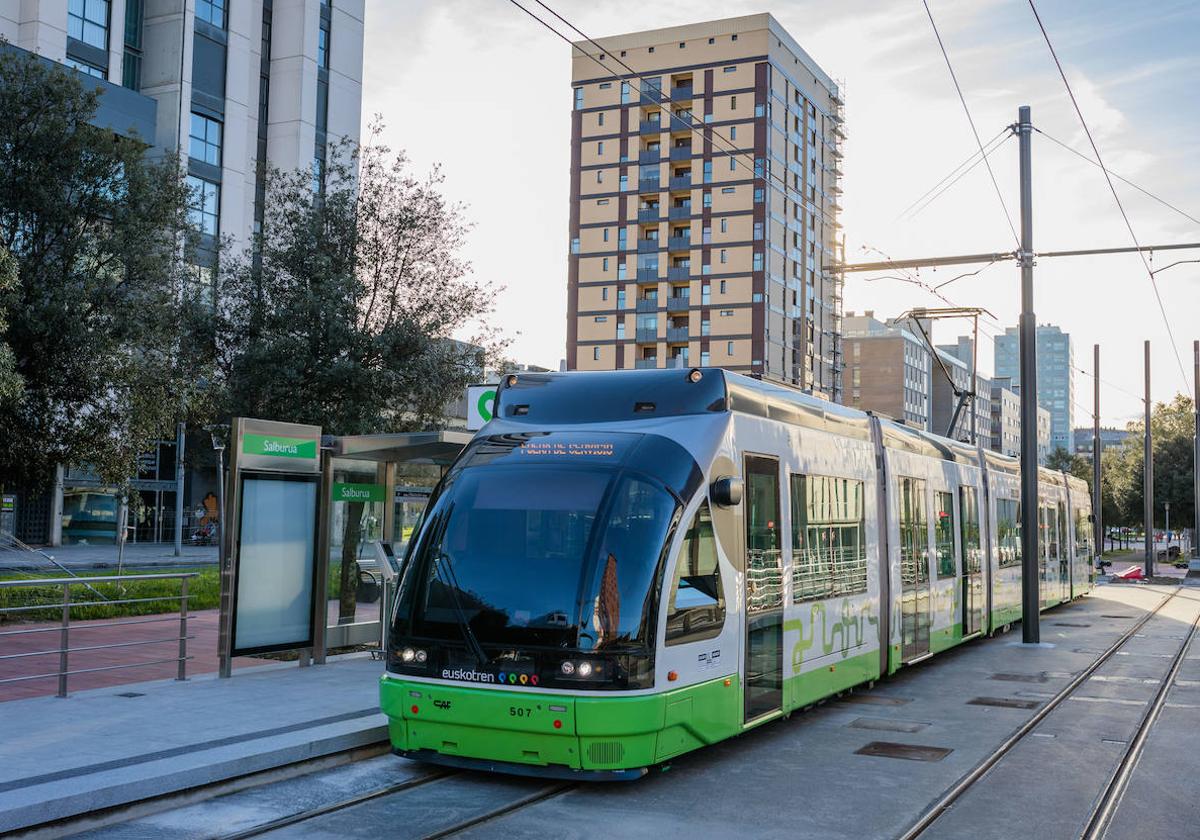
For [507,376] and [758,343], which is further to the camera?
[758,343]

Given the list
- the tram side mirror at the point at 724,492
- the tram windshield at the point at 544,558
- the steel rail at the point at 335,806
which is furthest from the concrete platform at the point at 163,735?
the tram side mirror at the point at 724,492

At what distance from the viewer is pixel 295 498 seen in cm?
1355

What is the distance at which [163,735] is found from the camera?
922 centimetres

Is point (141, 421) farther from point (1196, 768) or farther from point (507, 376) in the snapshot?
point (1196, 768)

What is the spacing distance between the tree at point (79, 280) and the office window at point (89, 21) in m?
27.5

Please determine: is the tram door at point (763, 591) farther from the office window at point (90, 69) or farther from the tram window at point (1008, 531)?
the office window at point (90, 69)

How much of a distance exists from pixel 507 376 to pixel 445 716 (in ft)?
10.4

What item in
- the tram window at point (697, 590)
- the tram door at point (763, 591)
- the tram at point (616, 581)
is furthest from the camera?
the tram door at point (763, 591)

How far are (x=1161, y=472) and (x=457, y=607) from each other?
68940 millimetres

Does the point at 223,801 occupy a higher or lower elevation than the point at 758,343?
lower

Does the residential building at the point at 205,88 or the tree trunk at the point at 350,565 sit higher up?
the residential building at the point at 205,88

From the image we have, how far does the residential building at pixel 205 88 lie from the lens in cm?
4359

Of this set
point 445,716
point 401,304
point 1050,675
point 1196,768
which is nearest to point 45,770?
point 445,716

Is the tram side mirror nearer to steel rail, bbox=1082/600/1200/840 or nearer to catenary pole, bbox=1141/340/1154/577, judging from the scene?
steel rail, bbox=1082/600/1200/840
